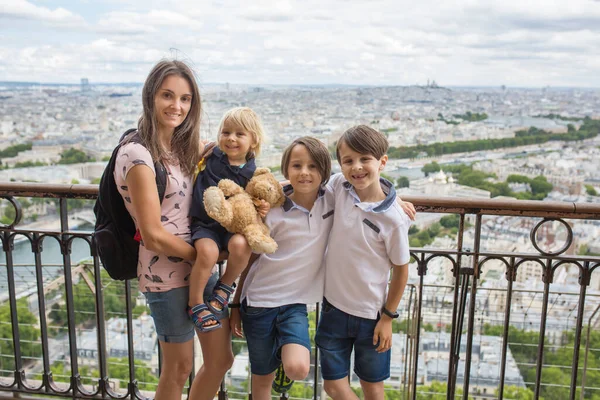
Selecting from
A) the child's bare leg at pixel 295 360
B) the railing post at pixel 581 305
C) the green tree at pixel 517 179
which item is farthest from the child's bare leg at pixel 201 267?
the green tree at pixel 517 179

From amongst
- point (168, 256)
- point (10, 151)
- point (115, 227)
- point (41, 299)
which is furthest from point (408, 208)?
point (10, 151)

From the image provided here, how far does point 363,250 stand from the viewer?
1.67m

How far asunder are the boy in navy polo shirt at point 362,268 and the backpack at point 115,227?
618mm

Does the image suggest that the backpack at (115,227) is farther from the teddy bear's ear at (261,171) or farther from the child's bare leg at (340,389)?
the child's bare leg at (340,389)

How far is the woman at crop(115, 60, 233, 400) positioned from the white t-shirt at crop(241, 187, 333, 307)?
0.19 meters

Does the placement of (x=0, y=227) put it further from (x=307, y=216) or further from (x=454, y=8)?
(x=454, y=8)

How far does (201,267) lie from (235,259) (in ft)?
0.39

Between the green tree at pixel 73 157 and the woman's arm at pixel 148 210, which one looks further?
the green tree at pixel 73 157

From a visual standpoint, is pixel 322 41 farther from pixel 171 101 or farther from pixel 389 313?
pixel 389 313

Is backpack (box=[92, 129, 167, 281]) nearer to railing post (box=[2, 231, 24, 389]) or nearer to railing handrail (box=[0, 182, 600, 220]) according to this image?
railing handrail (box=[0, 182, 600, 220])

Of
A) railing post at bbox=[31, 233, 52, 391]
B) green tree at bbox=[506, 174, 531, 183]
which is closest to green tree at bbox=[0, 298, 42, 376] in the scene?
railing post at bbox=[31, 233, 52, 391]

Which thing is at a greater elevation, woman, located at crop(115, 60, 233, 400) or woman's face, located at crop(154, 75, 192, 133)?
woman's face, located at crop(154, 75, 192, 133)

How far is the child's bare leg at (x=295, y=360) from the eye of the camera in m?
1.60

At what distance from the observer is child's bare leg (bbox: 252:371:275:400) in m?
1.74
